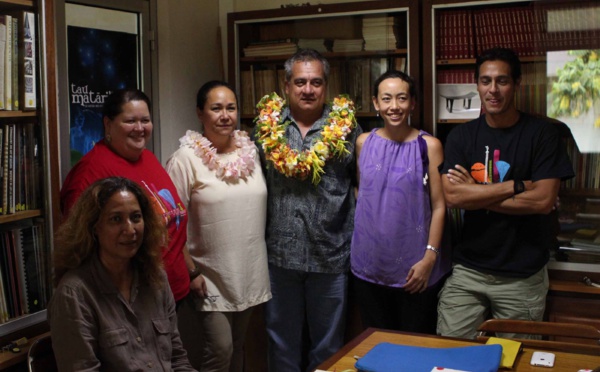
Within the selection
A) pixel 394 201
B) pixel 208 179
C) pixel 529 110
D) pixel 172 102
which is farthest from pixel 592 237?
pixel 172 102

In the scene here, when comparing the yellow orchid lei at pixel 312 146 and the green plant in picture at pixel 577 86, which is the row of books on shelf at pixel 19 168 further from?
the green plant in picture at pixel 577 86

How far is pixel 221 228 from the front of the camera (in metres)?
2.95

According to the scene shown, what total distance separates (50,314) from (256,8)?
2.74m

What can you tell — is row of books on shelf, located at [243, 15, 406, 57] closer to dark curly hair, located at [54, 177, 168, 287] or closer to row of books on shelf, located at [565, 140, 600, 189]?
row of books on shelf, located at [565, 140, 600, 189]

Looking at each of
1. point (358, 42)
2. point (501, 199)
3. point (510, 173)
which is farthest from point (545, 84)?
point (358, 42)

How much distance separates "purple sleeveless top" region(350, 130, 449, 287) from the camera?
3.04 metres

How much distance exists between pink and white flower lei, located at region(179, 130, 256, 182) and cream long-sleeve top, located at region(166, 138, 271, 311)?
19 millimetres

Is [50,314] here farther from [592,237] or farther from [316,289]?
[592,237]

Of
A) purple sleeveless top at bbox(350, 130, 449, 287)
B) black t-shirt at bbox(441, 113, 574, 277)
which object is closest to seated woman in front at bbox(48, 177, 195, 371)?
purple sleeveless top at bbox(350, 130, 449, 287)

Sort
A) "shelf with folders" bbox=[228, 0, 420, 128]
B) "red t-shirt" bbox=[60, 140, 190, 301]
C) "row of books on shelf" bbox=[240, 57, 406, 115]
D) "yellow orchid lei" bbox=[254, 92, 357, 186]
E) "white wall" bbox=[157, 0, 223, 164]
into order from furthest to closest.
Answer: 1. "white wall" bbox=[157, 0, 223, 164]
2. "row of books on shelf" bbox=[240, 57, 406, 115]
3. "shelf with folders" bbox=[228, 0, 420, 128]
4. "yellow orchid lei" bbox=[254, 92, 357, 186]
5. "red t-shirt" bbox=[60, 140, 190, 301]

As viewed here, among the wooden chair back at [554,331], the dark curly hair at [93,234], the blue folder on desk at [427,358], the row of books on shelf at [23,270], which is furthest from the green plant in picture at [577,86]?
the row of books on shelf at [23,270]

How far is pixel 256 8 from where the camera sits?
14.3 feet

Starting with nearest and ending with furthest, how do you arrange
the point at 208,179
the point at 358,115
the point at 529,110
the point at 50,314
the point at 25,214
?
1. the point at 50,314
2. the point at 25,214
3. the point at 208,179
4. the point at 529,110
5. the point at 358,115

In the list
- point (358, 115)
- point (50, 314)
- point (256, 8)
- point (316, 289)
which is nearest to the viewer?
point (50, 314)
